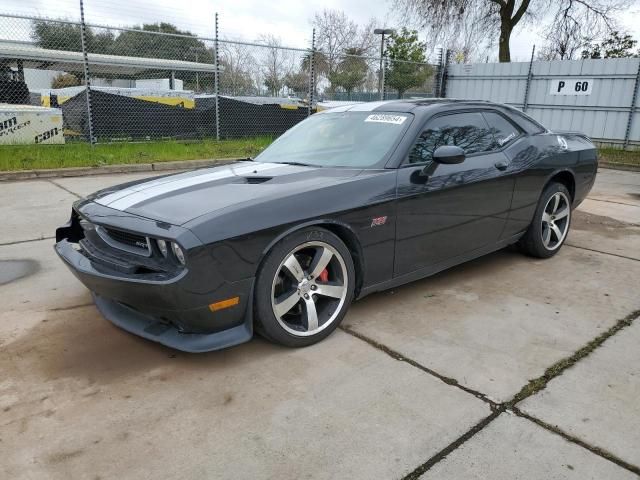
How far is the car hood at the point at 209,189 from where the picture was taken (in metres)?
2.67

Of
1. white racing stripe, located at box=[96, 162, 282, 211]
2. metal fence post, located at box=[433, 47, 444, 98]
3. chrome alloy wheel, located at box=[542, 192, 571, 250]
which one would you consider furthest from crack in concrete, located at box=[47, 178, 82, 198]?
metal fence post, located at box=[433, 47, 444, 98]

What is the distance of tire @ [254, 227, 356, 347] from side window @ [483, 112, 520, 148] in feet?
6.14

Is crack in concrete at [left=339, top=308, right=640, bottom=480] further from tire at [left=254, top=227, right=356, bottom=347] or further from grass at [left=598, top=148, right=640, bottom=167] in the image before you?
grass at [left=598, top=148, right=640, bottom=167]

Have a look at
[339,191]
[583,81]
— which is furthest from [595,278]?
[583,81]

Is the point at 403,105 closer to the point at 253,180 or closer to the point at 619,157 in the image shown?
the point at 253,180

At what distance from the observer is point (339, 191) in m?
2.95

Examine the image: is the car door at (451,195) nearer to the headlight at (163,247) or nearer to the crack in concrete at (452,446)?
the crack in concrete at (452,446)

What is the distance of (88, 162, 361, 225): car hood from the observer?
267 cm

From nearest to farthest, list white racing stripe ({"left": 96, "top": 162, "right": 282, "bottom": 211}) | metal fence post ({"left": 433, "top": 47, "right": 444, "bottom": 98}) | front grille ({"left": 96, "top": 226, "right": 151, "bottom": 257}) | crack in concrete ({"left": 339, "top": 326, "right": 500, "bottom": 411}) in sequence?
crack in concrete ({"left": 339, "top": 326, "right": 500, "bottom": 411}), front grille ({"left": 96, "top": 226, "right": 151, "bottom": 257}), white racing stripe ({"left": 96, "top": 162, "right": 282, "bottom": 211}), metal fence post ({"left": 433, "top": 47, "right": 444, "bottom": 98})

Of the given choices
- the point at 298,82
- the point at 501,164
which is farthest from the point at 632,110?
the point at 501,164

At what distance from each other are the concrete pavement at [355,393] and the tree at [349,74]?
18742 mm

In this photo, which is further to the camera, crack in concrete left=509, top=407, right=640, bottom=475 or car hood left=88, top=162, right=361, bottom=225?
car hood left=88, top=162, right=361, bottom=225

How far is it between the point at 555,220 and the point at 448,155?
6.55ft

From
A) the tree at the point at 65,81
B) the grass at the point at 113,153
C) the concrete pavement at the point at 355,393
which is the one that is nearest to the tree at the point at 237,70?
the grass at the point at 113,153
